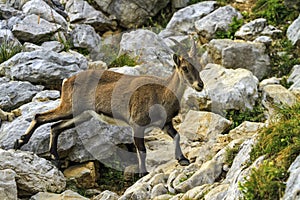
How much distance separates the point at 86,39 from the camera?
15312mm

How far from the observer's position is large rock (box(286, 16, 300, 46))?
48.6ft

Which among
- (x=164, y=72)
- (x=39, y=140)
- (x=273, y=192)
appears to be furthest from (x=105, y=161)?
(x=273, y=192)

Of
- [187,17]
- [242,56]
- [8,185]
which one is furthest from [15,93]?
[187,17]

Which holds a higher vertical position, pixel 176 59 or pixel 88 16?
pixel 176 59

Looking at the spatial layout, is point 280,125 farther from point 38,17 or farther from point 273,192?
point 38,17

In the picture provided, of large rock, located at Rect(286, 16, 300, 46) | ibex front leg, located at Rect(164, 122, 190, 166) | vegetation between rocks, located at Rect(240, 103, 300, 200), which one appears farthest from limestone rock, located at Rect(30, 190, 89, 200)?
large rock, located at Rect(286, 16, 300, 46)

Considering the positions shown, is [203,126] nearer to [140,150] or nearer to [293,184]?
[140,150]

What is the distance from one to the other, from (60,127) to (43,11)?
19.1 ft

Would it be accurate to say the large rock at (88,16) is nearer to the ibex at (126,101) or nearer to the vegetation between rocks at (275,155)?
the ibex at (126,101)

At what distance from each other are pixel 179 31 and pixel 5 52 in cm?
500

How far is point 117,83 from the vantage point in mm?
10641

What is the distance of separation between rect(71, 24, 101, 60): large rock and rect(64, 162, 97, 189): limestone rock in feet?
16.3

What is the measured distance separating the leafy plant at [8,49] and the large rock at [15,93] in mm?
1424

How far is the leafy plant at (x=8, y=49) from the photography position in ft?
44.8
